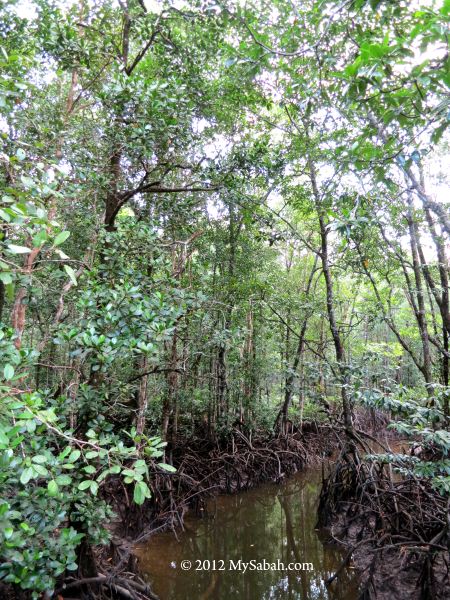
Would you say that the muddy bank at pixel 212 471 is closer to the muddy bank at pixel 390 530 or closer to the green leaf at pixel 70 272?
the muddy bank at pixel 390 530

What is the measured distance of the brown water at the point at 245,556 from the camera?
4.08 meters

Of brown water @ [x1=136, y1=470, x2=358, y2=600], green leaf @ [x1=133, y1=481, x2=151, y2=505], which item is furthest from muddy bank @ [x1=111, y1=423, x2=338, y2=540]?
green leaf @ [x1=133, y1=481, x2=151, y2=505]

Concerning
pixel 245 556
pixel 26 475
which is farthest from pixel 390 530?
pixel 26 475

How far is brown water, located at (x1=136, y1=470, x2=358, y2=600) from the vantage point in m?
4.08

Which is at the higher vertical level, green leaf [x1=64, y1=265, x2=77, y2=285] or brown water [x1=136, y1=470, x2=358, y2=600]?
green leaf [x1=64, y1=265, x2=77, y2=285]

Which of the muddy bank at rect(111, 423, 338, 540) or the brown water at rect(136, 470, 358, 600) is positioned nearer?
the brown water at rect(136, 470, 358, 600)

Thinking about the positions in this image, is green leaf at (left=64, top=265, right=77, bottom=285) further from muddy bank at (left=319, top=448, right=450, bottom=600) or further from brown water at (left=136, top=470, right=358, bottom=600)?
brown water at (left=136, top=470, right=358, bottom=600)

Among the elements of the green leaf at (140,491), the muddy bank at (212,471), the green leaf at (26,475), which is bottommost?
the muddy bank at (212,471)

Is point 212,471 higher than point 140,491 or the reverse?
the reverse

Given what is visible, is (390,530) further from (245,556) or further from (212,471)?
(212,471)

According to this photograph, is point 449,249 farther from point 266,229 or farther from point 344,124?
point 266,229

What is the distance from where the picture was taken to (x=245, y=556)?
4.91 meters

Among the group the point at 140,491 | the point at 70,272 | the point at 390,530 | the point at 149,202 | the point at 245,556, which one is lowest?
the point at 245,556

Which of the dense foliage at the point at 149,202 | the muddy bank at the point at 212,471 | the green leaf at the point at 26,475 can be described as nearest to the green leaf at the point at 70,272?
the dense foliage at the point at 149,202
